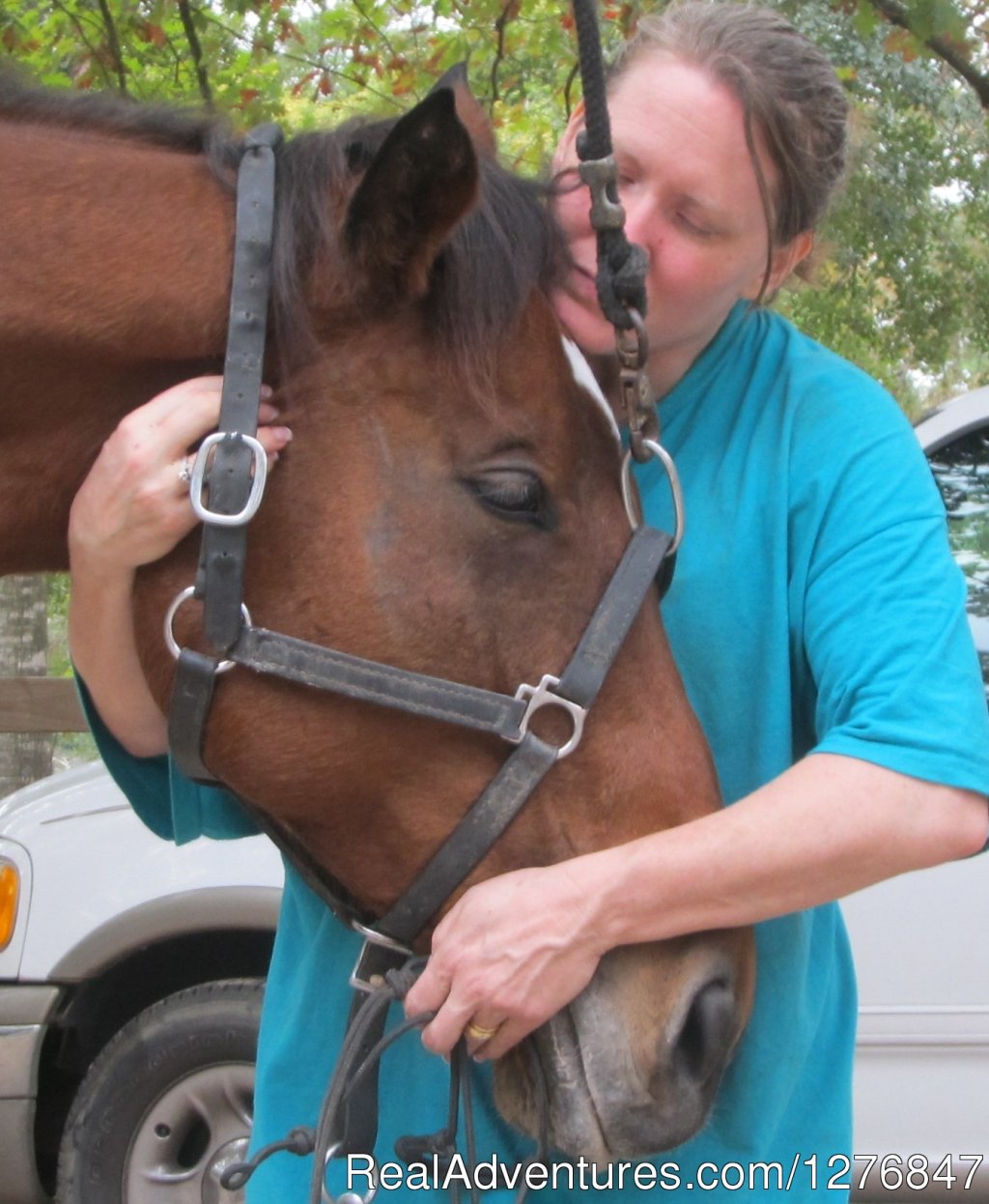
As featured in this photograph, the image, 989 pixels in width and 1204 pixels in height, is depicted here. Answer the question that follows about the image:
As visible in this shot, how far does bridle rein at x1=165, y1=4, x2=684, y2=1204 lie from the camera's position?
4.96 feet

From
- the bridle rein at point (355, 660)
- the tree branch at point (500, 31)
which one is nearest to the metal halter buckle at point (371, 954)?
the bridle rein at point (355, 660)

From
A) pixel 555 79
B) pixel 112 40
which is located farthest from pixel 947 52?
pixel 555 79

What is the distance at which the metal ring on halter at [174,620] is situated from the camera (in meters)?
1.55

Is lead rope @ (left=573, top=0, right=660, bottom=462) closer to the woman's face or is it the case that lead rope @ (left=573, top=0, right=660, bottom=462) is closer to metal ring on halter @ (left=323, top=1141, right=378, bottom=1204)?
the woman's face

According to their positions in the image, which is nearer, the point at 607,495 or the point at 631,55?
the point at 607,495

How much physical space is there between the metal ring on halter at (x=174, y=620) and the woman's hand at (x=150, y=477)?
2.1 inches

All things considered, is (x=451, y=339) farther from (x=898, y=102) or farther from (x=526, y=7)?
(x=898, y=102)

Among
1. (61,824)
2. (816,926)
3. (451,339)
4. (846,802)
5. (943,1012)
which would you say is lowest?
(943,1012)

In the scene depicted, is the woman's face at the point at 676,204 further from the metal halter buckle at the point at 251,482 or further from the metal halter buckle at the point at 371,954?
the metal halter buckle at the point at 371,954

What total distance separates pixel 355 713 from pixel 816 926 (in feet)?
2.16

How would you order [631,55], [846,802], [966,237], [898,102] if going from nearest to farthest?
[846,802] → [631,55] → [898,102] → [966,237]

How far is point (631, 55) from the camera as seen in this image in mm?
1846

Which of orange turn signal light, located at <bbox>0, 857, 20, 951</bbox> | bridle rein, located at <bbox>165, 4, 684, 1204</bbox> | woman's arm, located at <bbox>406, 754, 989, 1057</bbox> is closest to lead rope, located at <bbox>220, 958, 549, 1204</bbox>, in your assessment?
bridle rein, located at <bbox>165, 4, 684, 1204</bbox>

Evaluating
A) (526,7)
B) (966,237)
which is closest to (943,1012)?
(526,7)
